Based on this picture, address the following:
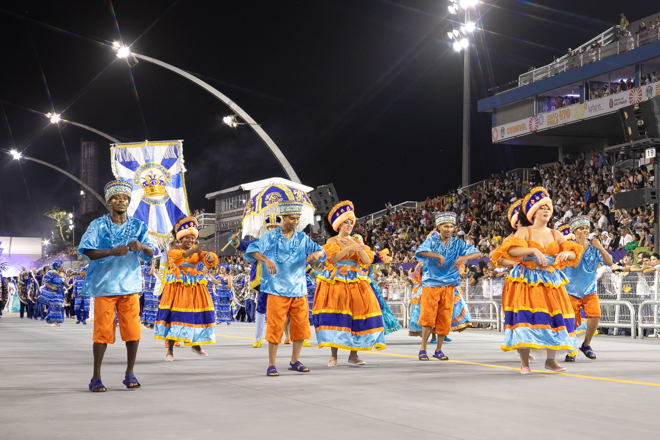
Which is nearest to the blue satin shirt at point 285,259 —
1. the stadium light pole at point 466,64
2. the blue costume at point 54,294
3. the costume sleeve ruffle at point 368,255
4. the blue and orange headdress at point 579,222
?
the costume sleeve ruffle at point 368,255

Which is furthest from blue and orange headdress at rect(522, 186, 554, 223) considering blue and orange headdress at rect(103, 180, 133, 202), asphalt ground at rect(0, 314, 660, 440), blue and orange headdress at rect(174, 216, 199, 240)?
blue and orange headdress at rect(174, 216, 199, 240)

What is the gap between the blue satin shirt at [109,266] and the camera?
268 inches

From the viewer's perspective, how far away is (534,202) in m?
7.88

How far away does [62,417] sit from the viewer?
5.33 meters

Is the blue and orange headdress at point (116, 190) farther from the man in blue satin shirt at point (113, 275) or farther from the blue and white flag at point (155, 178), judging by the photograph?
the blue and white flag at point (155, 178)

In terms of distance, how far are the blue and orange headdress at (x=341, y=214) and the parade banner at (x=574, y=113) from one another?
1826 centimetres

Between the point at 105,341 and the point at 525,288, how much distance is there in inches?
166

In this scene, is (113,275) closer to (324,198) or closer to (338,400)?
(338,400)

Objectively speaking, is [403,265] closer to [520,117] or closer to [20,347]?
[520,117]

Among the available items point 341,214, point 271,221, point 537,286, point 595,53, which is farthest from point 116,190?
point 595,53

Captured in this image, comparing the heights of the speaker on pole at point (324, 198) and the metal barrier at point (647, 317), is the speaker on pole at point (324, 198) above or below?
above

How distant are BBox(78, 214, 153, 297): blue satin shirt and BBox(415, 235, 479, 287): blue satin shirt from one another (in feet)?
14.2

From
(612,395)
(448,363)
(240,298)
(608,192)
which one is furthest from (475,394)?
(240,298)

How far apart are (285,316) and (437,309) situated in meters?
2.69
